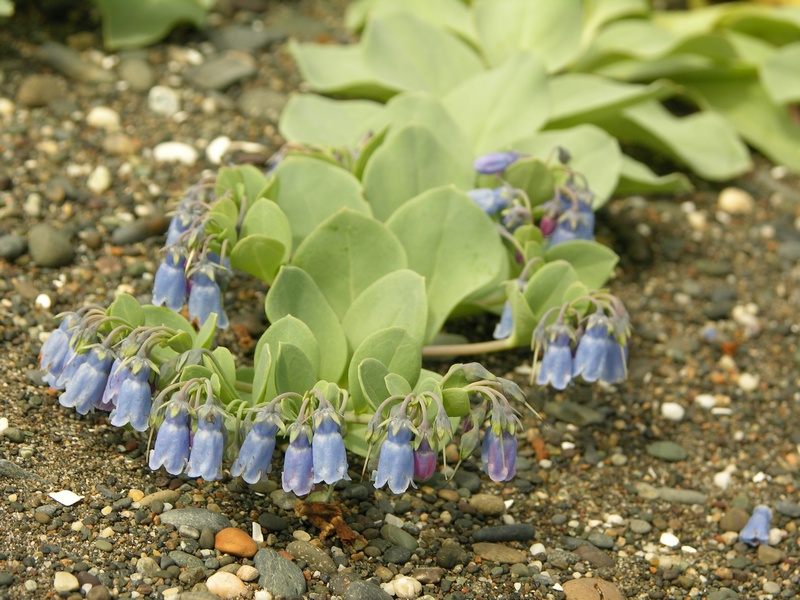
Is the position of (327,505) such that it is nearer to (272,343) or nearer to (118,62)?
(272,343)

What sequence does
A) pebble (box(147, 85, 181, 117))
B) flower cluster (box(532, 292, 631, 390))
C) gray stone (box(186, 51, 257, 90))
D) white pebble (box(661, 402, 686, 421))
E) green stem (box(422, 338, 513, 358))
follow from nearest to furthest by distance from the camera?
flower cluster (box(532, 292, 631, 390)), green stem (box(422, 338, 513, 358)), white pebble (box(661, 402, 686, 421)), pebble (box(147, 85, 181, 117)), gray stone (box(186, 51, 257, 90))

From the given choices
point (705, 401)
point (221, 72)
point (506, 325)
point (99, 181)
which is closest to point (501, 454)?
point (506, 325)

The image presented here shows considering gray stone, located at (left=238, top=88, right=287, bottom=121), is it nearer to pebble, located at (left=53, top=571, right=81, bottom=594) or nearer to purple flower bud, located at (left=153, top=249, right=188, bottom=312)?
purple flower bud, located at (left=153, top=249, right=188, bottom=312)

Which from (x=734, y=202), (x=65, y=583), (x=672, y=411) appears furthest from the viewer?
(x=734, y=202)

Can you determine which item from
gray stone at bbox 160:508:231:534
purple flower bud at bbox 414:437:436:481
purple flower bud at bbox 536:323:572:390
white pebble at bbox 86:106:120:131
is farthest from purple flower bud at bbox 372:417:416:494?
white pebble at bbox 86:106:120:131

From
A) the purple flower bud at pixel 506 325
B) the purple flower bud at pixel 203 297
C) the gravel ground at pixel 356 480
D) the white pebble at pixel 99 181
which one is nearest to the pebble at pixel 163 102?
the gravel ground at pixel 356 480

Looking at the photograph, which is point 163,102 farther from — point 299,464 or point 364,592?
point 364,592
